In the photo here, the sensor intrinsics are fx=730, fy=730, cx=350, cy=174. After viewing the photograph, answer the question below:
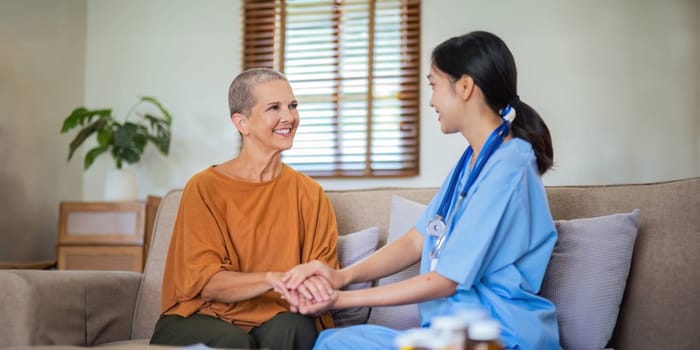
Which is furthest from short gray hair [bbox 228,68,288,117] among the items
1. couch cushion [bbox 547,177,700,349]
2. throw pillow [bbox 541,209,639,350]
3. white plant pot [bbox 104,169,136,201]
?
white plant pot [bbox 104,169,136,201]

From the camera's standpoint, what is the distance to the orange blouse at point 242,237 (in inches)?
81.7

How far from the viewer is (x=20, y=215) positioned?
4621 mm

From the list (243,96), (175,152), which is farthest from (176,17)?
(243,96)

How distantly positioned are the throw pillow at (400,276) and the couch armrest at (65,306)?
0.81 metres

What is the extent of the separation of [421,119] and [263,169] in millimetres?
2607

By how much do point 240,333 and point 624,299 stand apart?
1094 mm

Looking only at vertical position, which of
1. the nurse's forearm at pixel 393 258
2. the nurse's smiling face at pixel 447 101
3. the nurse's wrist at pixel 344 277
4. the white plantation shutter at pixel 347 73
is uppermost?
the white plantation shutter at pixel 347 73

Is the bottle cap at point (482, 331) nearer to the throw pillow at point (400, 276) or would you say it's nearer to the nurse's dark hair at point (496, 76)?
the nurse's dark hair at point (496, 76)

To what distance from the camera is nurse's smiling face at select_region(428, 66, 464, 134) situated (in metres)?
1.85

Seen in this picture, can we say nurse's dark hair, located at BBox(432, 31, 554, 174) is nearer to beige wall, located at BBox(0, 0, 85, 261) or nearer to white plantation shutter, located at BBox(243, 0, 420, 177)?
white plantation shutter, located at BBox(243, 0, 420, 177)

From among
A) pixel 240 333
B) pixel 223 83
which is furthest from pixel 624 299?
pixel 223 83

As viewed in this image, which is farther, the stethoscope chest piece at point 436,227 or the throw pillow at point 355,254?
the throw pillow at point 355,254

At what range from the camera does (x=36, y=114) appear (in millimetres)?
4785

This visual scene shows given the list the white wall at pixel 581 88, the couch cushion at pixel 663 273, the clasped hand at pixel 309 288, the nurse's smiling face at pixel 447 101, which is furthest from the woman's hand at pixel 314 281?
the white wall at pixel 581 88
